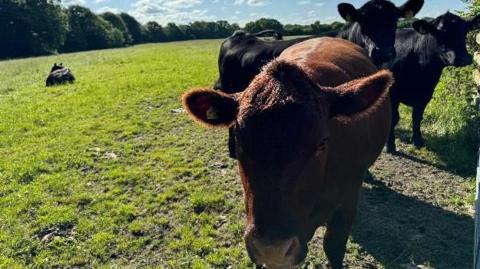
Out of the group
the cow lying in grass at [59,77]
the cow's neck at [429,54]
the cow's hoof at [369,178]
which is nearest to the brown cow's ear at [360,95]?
the cow's hoof at [369,178]

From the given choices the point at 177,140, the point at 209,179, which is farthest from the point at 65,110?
the point at 209,179

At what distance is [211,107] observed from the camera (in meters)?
2.86

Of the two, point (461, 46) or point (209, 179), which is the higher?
point (461, 46)

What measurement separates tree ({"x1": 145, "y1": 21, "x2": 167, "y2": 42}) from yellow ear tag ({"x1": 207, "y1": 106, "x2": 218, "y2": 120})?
8257 centimetres

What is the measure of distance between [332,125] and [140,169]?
4597 millimetres

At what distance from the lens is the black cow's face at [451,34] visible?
262 inches

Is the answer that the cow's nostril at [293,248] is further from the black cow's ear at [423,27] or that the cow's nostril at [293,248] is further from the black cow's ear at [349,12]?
the black cow's ear at [423,27]

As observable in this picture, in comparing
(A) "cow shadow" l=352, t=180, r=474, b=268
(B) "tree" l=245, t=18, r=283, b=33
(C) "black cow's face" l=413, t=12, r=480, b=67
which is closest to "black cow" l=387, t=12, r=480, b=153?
(C) "black cow's face" l=413, t=12, r=480, b=67

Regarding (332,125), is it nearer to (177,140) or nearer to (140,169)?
(140,169)

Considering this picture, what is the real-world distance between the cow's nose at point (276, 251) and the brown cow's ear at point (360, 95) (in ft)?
2.85

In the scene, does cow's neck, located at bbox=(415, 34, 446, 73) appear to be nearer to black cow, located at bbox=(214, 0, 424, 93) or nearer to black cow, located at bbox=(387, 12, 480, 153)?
black cow, located at bbox=(387, 12, 480, 153)

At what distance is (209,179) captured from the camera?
257 inches

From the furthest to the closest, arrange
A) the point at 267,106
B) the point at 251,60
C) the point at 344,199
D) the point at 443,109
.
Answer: the point at 443,109, the point at 251,60, the point at 344,199, the point at 267,106

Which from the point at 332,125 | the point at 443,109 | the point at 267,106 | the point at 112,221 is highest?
the point at 267,106
